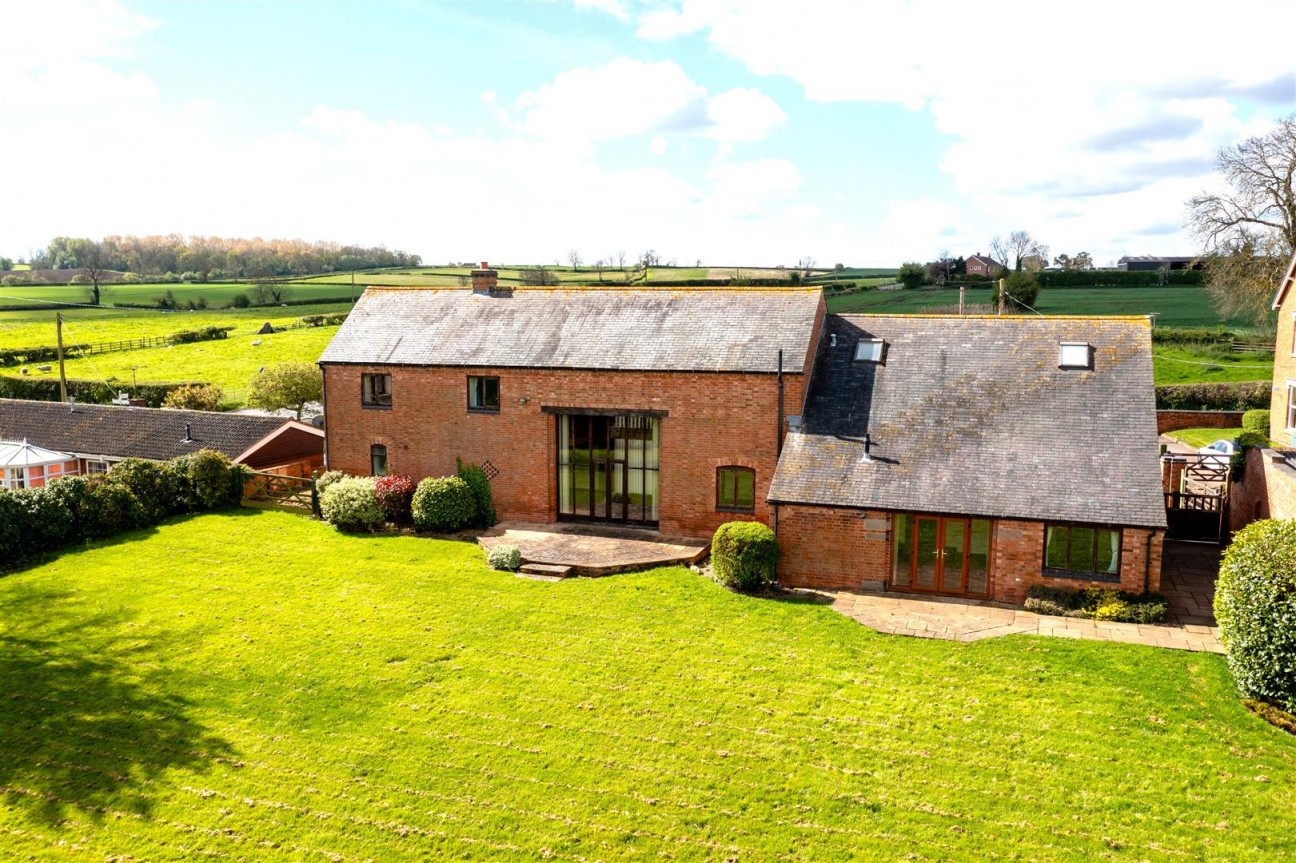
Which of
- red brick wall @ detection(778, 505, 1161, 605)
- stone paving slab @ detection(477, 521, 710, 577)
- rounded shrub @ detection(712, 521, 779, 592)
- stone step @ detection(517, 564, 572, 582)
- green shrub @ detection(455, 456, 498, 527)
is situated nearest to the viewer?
red brick wall @ detection(778, 505, 1161, 605)

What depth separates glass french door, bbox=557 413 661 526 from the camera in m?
24.2

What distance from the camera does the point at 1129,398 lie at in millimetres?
20047

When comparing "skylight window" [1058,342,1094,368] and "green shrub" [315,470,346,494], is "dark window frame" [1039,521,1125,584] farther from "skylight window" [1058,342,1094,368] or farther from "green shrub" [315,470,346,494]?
"green shrub" [315,470,346,494]

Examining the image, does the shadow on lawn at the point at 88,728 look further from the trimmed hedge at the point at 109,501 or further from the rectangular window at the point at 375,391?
the rectangular window at the point at 375,391

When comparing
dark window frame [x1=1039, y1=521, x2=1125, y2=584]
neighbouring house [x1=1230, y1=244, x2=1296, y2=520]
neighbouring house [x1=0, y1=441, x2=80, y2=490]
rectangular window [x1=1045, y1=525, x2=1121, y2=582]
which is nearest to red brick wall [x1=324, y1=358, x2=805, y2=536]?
dark window frame [x1=1039, y1=521, x2=1125, y2=584]

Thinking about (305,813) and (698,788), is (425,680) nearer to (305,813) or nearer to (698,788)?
(305,813)

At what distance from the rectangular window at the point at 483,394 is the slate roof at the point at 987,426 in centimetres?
912

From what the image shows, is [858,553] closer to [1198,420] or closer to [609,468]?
[609,468]

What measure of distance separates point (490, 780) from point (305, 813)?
2531 millimetres

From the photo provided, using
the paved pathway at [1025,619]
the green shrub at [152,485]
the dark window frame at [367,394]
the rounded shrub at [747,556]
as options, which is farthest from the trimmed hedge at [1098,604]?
the green shrub at [152,485]

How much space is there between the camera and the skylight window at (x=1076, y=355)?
69.2ft

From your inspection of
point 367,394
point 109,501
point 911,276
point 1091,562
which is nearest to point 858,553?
point 1091,562

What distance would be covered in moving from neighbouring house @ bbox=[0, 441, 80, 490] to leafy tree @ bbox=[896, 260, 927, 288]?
195 ft

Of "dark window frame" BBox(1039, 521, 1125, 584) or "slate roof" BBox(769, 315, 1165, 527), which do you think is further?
"slate roof" BBox(769, 315, 1165, 527)
